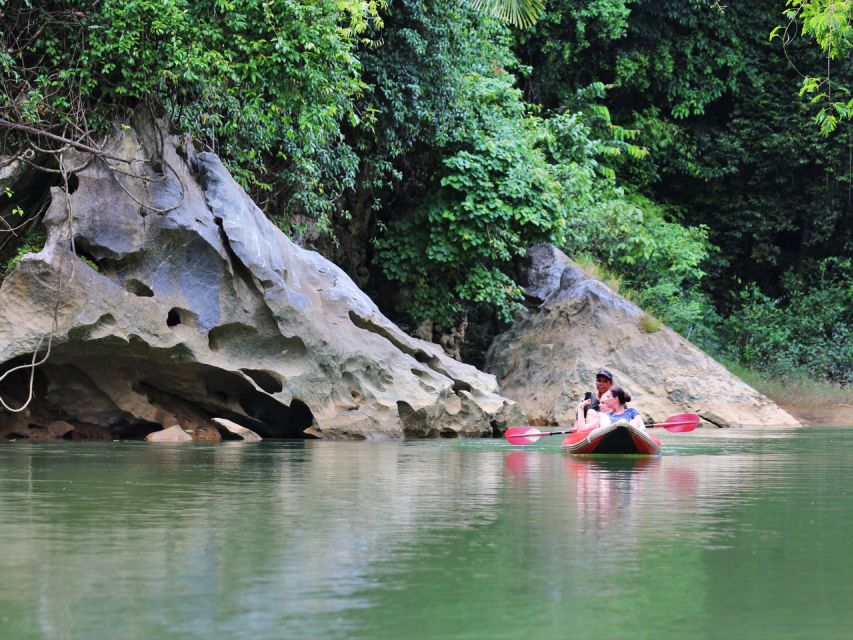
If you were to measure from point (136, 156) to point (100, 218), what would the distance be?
1108 mm

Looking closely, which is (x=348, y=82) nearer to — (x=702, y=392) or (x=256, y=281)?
(x=256, y=281)

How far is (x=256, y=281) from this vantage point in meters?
16.1

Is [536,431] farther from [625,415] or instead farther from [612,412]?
[625,415]

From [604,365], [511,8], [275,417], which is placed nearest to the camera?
[275,417]

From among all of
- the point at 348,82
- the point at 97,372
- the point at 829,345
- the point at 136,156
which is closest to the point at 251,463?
the point at 97,372

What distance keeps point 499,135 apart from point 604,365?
4.78 metres

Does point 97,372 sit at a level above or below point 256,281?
below

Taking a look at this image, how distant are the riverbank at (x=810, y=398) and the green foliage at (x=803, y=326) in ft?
4.82

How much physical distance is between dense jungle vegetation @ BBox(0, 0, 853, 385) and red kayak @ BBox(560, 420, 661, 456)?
3777 millimetres

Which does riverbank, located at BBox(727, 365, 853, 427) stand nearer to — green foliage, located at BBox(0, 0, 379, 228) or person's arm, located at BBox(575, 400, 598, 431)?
person's arm, located at BBox(575, 400, 598, 431)

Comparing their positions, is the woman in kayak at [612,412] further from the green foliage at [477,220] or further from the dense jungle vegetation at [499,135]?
the green foliage at [477,220]

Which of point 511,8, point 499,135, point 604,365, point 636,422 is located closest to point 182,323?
point 636,422

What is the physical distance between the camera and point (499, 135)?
22.4m

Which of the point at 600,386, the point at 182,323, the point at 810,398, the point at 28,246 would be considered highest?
the point at 28,246
